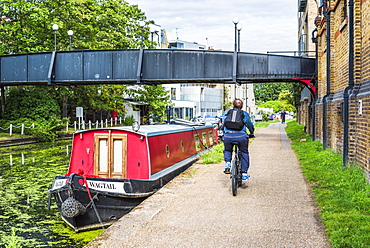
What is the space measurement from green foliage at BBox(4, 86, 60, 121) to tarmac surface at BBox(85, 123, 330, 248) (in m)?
29.8

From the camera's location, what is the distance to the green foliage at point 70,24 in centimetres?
3684

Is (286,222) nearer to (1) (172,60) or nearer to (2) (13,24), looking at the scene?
(1) (172,60)

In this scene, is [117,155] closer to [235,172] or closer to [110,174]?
[110,174]

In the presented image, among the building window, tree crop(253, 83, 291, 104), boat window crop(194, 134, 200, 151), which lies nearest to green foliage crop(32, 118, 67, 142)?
boat window crop(194, 134, 200, 151)

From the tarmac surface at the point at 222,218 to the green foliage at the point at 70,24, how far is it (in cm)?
2916

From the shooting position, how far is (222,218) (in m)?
7.62

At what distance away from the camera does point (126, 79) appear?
98.7 feet

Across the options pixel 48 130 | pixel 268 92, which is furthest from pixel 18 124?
pixel 268 92

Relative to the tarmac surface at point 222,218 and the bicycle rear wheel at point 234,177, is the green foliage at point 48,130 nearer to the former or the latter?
the tarmac surface at point 222,218

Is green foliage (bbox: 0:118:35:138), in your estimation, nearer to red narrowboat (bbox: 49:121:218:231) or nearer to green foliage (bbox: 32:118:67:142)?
green foliage (bbox: 32:118:67:142)

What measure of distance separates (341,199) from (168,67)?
868 inches

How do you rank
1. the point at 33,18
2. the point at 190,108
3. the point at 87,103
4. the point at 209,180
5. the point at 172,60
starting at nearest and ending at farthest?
1. the point at 209,180
2. the point at 172,60
3. the point at 33,18
4. the point at 87,103
5. the point at 190,108

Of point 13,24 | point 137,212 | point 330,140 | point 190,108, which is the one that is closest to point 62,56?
point 13,24

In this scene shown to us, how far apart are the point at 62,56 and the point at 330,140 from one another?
19070 mm
